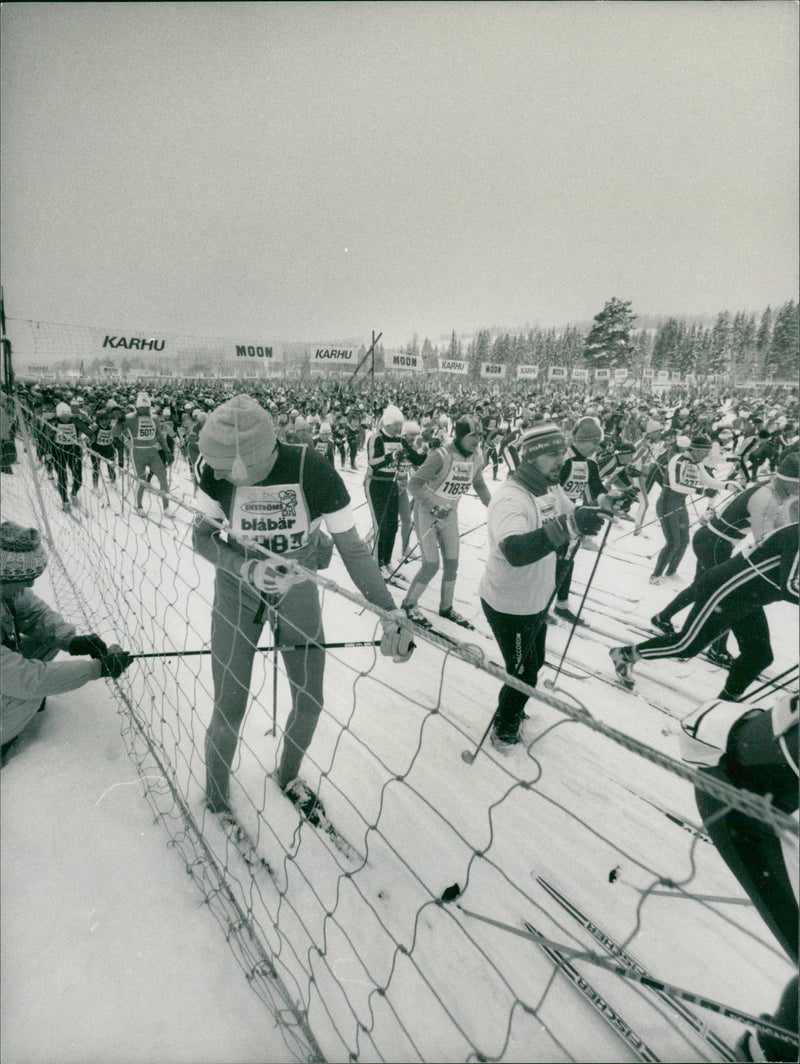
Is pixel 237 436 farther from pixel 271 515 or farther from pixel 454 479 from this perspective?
pixel 454 479

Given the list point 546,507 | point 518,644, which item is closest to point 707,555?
point 546,507

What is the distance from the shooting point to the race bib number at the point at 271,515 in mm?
2154

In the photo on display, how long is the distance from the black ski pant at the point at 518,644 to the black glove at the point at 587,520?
26.6 inches

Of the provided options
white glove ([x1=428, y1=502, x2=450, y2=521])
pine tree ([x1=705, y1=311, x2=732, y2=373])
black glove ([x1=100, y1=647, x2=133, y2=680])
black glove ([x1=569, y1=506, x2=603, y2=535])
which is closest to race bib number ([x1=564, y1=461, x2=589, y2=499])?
white glove ([x1=428, y1=502, x2=450, y2=521])

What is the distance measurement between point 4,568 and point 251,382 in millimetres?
59587

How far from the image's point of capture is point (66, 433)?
8414mm

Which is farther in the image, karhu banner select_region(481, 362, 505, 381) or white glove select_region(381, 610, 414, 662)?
karhu banner select_region(481, 362, 505, 381)

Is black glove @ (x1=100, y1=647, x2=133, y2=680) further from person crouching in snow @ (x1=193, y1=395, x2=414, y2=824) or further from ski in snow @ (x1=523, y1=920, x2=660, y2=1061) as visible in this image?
ski in snow @ (x1=523, y1=920, x2=660, y2=1061)

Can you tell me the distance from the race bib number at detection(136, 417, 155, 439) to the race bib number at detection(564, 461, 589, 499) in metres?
6.97

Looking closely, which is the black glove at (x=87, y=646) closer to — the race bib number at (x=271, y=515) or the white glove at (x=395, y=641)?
the race bib number at (x=271, y=515)

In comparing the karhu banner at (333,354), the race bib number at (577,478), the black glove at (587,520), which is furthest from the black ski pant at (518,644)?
the karhu banner at (333,354)

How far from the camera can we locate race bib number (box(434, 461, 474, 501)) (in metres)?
4.58

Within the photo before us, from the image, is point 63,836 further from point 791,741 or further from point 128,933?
point 791,741

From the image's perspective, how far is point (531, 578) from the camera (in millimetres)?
2740
